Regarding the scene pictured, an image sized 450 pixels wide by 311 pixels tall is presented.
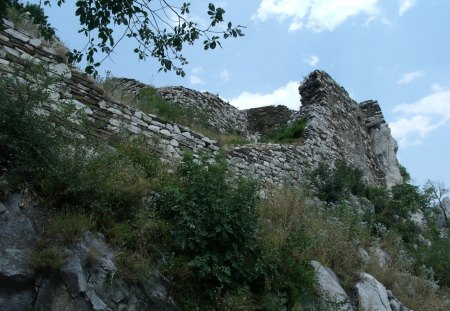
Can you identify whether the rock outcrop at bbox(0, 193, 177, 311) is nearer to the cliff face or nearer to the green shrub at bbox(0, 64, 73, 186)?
the green shrub at bbox(0, 64, 73, 186)

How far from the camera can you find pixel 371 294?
5.70m

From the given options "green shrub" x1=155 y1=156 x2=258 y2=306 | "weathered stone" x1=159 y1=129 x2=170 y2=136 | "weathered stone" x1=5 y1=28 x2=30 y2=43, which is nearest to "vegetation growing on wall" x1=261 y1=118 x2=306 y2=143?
"weathered stone" x1=159 y1=129 x2=170 y2=136

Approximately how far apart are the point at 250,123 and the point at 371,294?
8532 millimetres

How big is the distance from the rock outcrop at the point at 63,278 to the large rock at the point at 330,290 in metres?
1.85

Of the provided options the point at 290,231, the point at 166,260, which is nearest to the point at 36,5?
the point at 166,260

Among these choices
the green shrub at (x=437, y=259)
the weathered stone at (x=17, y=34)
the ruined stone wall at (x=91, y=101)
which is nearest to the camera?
the ruined stone wall at (x=91, y=101)

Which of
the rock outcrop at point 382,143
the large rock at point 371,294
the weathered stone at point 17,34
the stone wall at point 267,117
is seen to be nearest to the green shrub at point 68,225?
the weathered stone at point 17,34

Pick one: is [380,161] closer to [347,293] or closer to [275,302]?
[347,293]

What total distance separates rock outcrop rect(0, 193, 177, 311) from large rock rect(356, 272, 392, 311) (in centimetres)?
254

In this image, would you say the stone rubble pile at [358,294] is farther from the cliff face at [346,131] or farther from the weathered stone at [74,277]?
the cliff face at [346,131]

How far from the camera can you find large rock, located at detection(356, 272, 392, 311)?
5539 mm

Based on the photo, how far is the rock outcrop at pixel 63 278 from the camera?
11.4ft

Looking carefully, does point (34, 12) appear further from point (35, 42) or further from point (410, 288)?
point (410, 288)

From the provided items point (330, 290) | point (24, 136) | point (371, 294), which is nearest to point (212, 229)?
point (330, 290)
